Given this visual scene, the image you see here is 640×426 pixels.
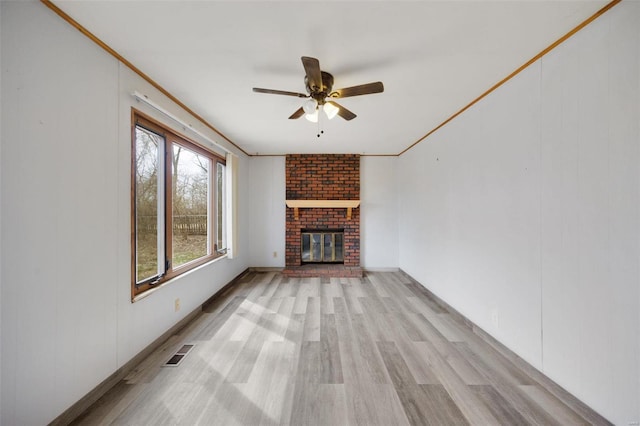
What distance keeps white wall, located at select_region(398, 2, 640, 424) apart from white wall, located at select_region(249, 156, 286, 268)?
3251 millimetres

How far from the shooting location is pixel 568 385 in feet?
4.69

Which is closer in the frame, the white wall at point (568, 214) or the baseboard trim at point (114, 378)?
the white wall at point (568, 214)

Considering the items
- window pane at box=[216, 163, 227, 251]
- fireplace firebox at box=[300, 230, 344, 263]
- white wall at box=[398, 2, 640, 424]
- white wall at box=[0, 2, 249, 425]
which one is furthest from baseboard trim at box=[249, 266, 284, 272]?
white wall at box=[398, 2, 640, 424]

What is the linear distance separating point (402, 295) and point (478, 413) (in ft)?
6.41

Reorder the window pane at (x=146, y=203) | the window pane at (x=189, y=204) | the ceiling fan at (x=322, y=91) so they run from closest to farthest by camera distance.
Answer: the ceiling fan at (x=322, y=91) → the window pane at (x=146, y=203) → the window pane at (x=189, y=204)

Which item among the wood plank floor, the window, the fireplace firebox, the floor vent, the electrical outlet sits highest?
the window

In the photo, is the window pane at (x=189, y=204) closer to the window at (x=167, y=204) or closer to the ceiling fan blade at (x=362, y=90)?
the window at (x=167, y=204)

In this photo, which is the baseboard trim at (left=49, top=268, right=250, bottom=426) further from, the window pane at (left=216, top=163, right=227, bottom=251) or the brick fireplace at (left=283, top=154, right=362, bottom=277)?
the brick fireplace at (left=283, top=154, right=362, bottom=277)

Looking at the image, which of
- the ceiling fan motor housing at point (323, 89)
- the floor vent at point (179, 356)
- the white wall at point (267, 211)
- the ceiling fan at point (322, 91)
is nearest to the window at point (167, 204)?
the floor vent at point (179, 356)

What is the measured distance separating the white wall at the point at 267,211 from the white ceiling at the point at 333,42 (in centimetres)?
227

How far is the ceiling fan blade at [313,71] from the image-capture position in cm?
139

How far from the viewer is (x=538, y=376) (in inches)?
63.3

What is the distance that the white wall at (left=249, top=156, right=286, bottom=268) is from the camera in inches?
183

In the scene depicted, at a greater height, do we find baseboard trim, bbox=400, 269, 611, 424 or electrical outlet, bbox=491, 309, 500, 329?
electrical outlet, bbox=491, 309, 500, 329
